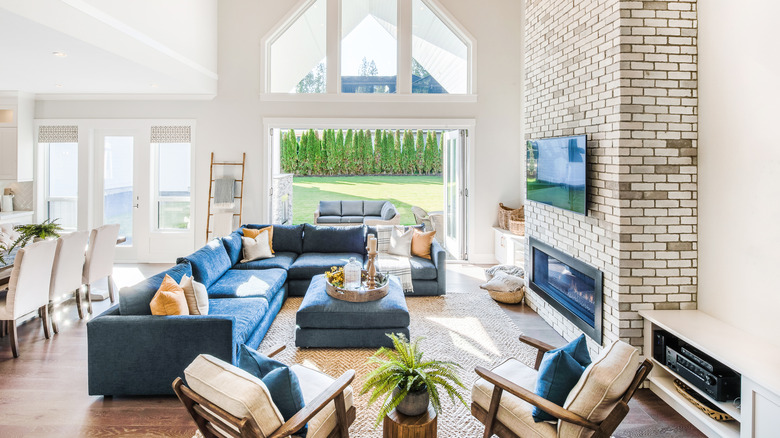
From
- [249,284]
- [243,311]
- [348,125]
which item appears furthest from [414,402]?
[348,125]

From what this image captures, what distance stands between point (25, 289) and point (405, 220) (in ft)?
32.3

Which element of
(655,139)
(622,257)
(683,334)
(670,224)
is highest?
(655,139)

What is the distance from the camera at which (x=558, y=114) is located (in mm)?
4227

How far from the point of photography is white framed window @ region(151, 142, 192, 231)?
285 inches

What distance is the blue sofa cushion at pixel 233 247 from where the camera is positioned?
17.5 ft

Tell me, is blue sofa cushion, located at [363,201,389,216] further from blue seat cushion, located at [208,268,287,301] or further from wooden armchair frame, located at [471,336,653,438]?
wooden armchair frame, located at [471,336,653,438]

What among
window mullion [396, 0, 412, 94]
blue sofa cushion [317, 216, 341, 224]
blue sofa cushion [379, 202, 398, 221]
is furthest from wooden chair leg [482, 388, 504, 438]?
blue sofa cushion [317, 216, 341, 224]

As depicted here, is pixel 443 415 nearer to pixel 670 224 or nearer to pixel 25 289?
pixel 670 224

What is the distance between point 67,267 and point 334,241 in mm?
2922

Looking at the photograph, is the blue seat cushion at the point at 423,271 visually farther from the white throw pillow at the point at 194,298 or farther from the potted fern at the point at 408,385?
the potted fern at the point at 408,385

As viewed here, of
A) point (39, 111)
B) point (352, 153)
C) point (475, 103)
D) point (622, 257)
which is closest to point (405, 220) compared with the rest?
point (352, 153)

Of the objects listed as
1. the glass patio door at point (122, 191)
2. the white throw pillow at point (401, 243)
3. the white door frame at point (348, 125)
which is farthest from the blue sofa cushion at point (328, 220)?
the white throw pillow at point (401, 243)

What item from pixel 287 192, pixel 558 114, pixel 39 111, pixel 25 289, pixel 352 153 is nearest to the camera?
pixel 25 289

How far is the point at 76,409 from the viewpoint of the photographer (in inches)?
115
